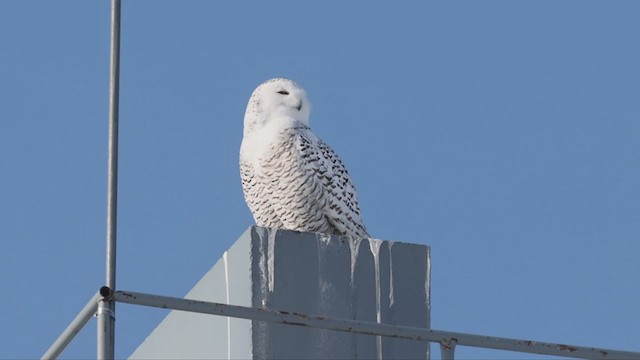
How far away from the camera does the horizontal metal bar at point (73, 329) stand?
25.3 feet

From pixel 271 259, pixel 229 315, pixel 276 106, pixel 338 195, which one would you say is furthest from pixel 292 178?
pixel 229 315

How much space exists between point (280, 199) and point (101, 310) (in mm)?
4660

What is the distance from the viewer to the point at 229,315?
25.8ft

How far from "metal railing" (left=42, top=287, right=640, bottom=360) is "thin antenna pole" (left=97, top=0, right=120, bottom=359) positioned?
0.07 m

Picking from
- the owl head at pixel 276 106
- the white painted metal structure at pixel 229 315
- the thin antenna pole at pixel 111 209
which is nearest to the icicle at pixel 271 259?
the thin antenna pole at pixel 111 209

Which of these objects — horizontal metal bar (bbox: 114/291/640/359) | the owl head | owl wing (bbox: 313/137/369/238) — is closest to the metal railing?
horizontal metal bar (bbox: 114/291/640/359)

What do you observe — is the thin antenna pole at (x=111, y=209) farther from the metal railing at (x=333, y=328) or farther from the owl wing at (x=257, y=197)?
the owl wing at (x=257, y=197)

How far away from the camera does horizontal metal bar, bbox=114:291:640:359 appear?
25.5 ft

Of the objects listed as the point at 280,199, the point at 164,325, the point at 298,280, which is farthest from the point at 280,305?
the point at 280,199

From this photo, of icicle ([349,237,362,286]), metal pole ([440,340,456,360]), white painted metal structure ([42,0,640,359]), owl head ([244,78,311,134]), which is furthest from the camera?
owl head ([244,78,311,134])

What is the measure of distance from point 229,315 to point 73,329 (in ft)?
2.01

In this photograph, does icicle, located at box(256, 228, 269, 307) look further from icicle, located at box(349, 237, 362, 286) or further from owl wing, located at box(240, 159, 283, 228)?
owl wing, located at box(240, 159, 283, 228)

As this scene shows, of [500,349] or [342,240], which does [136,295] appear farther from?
[342,240]

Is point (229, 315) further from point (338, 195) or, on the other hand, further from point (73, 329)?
point (338, 195)
